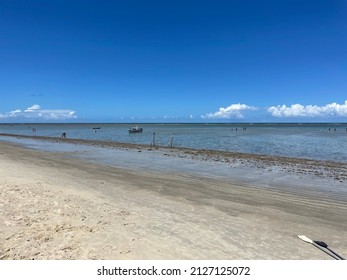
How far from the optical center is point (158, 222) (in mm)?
8016

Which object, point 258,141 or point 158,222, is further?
point 258,141

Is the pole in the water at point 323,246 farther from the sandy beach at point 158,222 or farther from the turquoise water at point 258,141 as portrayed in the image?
the turquoise water at point 258,141

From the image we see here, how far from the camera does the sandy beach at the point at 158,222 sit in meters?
6.09

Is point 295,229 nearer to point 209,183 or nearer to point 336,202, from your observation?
point 336,202

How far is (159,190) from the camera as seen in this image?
12.9 metres

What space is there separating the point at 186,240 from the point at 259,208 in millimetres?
4476

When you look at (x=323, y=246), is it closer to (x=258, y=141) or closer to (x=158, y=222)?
(x=158, y=222)

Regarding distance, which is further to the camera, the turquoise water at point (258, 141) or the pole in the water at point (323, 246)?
the turquoise water at point (258, 141)

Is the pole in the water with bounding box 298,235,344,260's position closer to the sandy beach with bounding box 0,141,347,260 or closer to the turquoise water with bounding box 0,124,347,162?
the sandy beach with bounding box 0,141,347,260

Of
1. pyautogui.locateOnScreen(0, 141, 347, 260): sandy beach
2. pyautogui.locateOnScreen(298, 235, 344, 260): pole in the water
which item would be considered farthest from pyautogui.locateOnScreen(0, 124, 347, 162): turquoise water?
pyautogui.locateOnScreen(298, 235, 344, 260): pole in the water

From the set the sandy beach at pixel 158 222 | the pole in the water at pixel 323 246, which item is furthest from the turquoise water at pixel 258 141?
the pole in the water at pixel 323 246

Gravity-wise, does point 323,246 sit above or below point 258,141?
above

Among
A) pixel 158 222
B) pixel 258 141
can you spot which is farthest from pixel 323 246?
pixel 258 141
